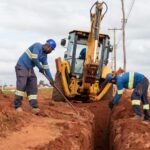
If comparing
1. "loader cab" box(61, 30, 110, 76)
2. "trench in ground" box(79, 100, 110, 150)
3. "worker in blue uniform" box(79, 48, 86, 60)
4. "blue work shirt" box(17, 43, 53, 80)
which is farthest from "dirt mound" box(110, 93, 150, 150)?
"worker in blue uniform" box(79, 48, 86, 60)

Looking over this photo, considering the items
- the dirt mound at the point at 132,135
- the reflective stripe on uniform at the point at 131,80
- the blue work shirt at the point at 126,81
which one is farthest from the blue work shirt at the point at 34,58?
the dirt mound at the point at 132,135

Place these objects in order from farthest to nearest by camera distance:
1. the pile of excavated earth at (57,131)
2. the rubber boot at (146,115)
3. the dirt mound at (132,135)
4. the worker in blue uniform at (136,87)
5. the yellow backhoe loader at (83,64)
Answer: the yellow backhoe loader at (83,64)
the rubber boot at (146,115)
the worker in blue uniform at (136,87)
the dirt mound at (132,135)
the pile of excavated earth at (57,131)

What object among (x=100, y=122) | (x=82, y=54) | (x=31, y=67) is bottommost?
(x=100, y=122)

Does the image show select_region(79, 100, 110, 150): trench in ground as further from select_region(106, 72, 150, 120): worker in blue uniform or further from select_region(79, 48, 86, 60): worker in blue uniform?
select_region(106, 72, 150, 120): worker in blue uniform

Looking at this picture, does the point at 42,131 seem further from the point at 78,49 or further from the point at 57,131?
the point at 78,49

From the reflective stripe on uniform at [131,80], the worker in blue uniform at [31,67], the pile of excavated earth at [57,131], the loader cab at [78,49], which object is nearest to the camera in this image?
the pile of excavated earth at [57,131]

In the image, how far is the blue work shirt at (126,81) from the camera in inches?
460

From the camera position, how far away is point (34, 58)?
11164mm

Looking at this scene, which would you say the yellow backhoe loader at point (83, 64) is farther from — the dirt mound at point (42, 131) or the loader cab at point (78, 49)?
the dirt mound at point (42, 131)

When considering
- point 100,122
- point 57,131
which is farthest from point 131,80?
point 57,131

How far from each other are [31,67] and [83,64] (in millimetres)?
3992

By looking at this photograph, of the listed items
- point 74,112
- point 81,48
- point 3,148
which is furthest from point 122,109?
point 3,148

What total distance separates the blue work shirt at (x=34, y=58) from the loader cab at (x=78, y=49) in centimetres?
376

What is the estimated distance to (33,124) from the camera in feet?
30.9
